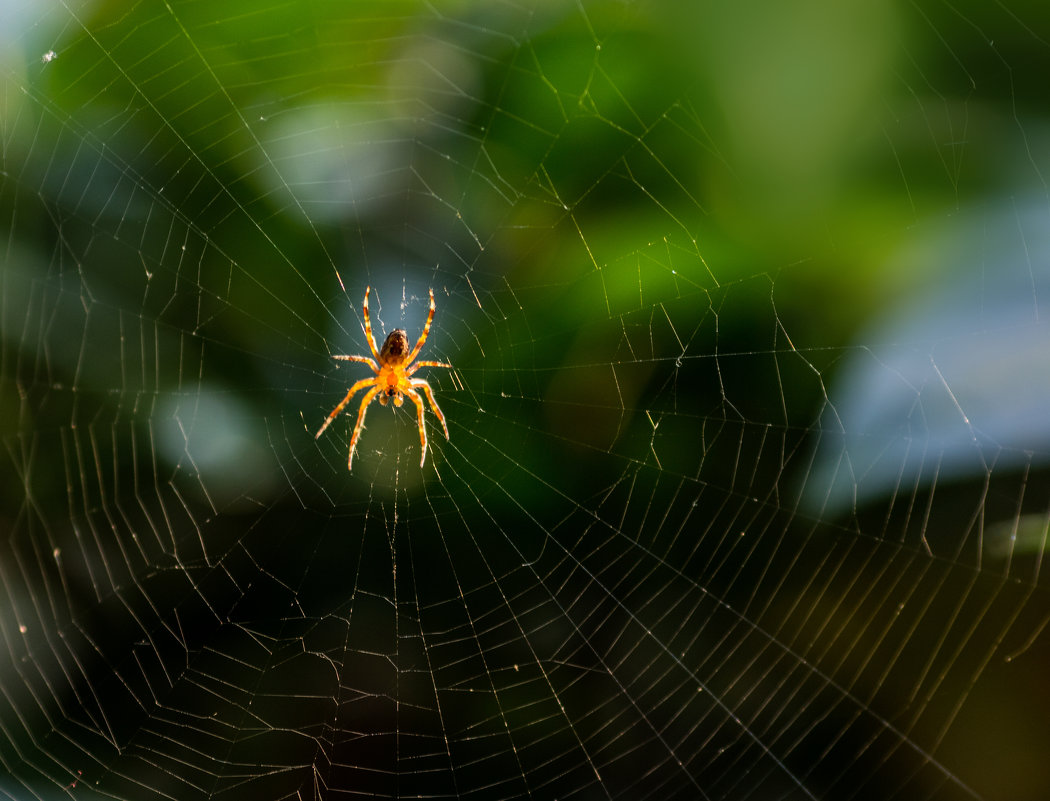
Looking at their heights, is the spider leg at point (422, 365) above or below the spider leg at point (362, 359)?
below

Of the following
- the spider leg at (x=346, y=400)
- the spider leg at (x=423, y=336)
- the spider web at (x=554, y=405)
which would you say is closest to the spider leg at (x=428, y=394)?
the spider leg at (x=423, y=336)

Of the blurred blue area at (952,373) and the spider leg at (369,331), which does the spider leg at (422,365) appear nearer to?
the spider leg at (369,331)

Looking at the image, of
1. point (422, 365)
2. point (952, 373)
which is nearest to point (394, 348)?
point (422, 365)

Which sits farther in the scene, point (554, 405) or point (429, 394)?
point (429, 394)

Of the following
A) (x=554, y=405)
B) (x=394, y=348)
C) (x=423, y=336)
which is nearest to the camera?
(x=554, y=405)

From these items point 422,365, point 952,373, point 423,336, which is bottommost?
point 952,373

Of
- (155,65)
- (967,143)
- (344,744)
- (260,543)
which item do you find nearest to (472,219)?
(155,65)

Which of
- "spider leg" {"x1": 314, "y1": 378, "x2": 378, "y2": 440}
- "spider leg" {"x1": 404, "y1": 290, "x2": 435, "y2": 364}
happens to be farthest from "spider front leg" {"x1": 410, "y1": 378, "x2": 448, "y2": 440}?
"spider leg" {"x1": 314, "y1": 378, "x2": 378, "y2": 440}

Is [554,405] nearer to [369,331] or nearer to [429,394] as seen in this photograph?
[429,394]

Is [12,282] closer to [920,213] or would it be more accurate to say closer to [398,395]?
[398,395]
